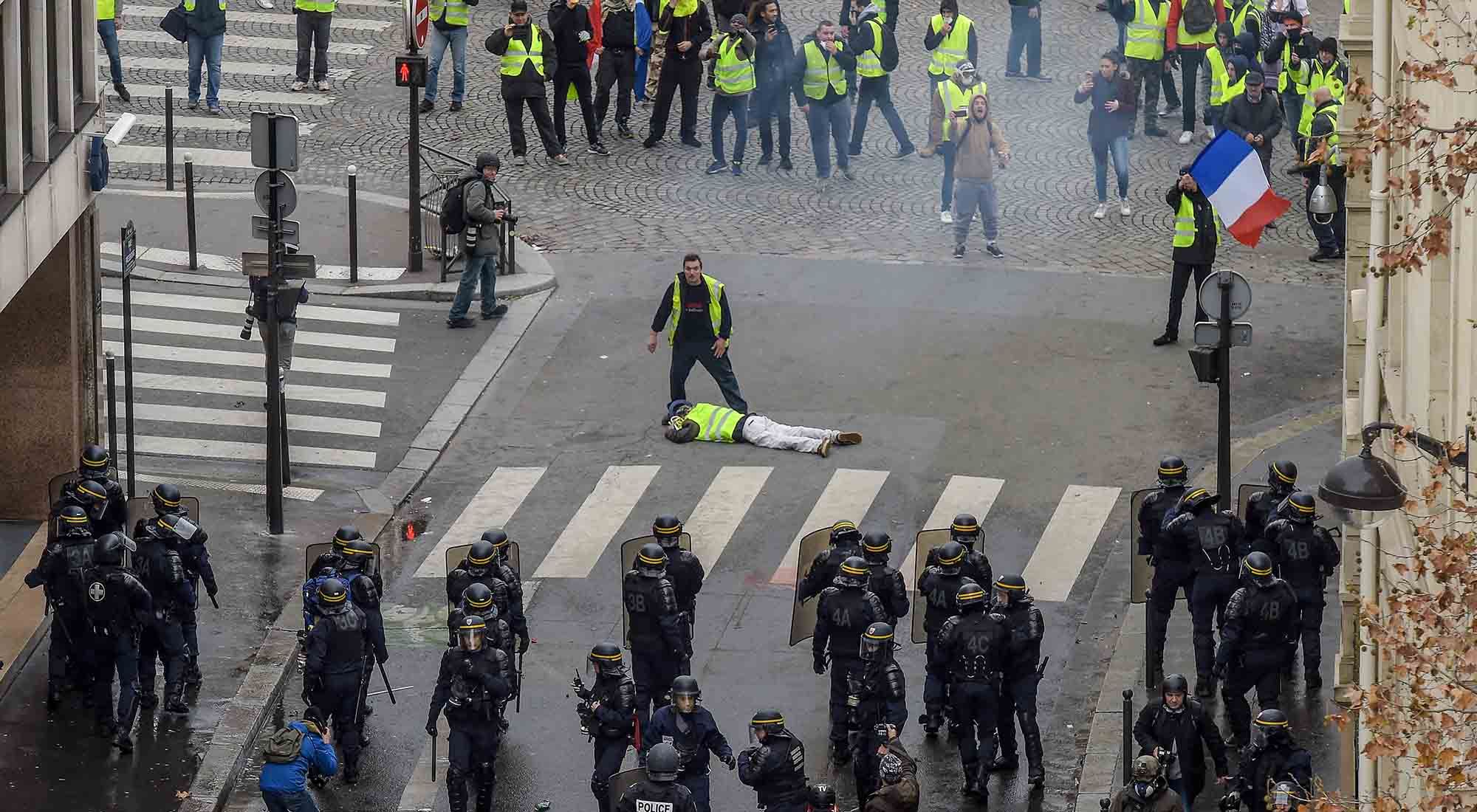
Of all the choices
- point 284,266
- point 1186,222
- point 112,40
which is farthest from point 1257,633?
point 112,40

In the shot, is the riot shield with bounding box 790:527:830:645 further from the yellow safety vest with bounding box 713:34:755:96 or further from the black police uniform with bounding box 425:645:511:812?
the yellow safety vest with bounding box 713:34:755:96

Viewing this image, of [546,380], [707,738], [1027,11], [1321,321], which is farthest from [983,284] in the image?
[707,738]

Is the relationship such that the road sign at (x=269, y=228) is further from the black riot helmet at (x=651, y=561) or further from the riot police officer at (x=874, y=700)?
the riot police officer at (x=874, y=700)

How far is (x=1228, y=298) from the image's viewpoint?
18.8 meters

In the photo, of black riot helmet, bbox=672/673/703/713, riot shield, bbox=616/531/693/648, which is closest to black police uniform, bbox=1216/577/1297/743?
black riot helmet, bbox=672/673/703/713

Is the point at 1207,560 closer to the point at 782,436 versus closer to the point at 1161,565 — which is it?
the point at 1161,565

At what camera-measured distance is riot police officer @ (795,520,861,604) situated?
1817cm

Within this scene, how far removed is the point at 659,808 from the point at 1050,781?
3583 mm

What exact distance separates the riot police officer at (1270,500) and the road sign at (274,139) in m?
8.66

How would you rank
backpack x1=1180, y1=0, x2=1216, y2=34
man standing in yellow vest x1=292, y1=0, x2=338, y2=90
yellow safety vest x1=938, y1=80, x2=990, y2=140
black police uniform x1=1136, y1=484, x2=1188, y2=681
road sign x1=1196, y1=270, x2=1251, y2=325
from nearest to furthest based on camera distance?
1. black police uniform x1=1136, y1=484, x2=1188, y2=681
2. road sign x1=1196, y1=270, x2=1251, y2=325
3. yellow safety vest x1=938, y1=80, x2=990, y2=140
4. backpack x1=1180, y1=0, x2=1216, y2=34
5. man standing in yellow vest x1=292, y1=0, x2=338, y2=90

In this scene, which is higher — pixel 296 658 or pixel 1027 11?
pixel 1027 11

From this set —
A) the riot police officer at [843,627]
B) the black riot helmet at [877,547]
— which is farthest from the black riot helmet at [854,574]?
the black riot helmet at [877,547]

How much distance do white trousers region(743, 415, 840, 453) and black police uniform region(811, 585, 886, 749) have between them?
5.34 meters

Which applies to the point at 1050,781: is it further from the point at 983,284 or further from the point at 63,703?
the point at 983,284
